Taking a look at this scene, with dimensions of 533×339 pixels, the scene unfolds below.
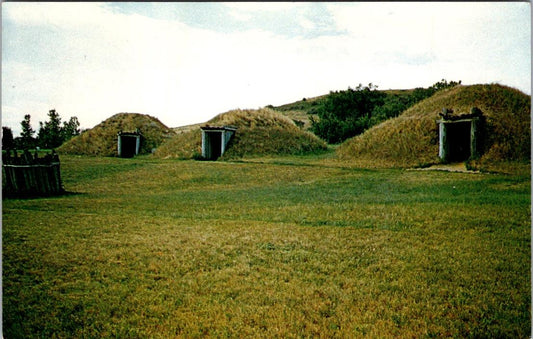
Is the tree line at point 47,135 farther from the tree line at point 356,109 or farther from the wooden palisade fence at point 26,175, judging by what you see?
the tree line at point 356,109

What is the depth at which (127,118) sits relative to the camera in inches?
1567

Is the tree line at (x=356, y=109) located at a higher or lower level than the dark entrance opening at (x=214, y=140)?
higher

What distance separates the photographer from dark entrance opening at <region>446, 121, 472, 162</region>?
64.6 feet

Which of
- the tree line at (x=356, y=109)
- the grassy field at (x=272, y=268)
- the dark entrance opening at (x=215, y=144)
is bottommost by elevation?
the grassy field at (x=272, y=268)

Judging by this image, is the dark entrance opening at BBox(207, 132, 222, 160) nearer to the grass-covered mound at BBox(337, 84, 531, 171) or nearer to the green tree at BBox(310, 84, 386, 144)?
the grass-covered mound at BBox(337, 84, 531, 171)

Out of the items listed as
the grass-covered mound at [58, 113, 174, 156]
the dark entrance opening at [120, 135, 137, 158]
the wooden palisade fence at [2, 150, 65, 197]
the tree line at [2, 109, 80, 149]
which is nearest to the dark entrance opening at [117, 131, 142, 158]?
the dark entrance opening at [120, 135, 137, 158]

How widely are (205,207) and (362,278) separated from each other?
566cm

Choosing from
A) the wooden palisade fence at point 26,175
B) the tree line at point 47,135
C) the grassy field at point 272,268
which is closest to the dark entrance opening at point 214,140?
the tree line at point 47,135

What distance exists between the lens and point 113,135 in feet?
123

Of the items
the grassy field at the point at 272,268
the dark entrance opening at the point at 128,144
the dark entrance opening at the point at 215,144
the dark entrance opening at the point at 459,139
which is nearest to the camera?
the grassy field at the point at 272,268

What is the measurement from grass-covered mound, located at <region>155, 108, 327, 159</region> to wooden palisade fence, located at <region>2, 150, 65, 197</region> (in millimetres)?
15090

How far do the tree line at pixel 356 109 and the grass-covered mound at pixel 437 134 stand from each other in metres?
10.9

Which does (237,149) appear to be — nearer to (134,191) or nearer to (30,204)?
(134,191)

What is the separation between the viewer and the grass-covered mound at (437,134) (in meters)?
16.5
